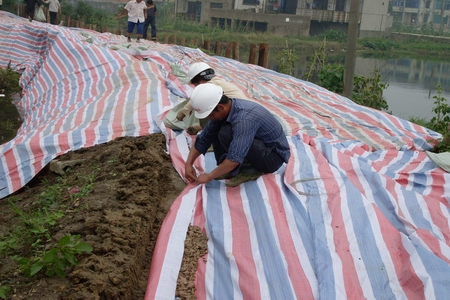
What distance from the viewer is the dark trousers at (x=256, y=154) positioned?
12.2 feet

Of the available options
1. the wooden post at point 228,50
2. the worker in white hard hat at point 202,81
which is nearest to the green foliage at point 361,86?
the wooden post at point 228,50

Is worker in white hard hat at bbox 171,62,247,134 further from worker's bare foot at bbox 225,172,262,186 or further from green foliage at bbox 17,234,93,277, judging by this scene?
green foliage at bbox 17,234,93,277

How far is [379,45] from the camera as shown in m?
27.7

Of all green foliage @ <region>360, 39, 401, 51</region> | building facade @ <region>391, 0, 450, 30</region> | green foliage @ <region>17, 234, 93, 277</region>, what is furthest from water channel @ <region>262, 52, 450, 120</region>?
building facade @ <region>391, 0, 450, 30</region>

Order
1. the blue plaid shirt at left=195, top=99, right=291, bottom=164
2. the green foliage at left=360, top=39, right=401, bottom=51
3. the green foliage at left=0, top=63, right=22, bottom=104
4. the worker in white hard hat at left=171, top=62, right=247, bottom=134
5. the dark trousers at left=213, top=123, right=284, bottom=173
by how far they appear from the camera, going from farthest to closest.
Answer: the green foliage at left=360, top=39, right=401, bottom=51, the green foliage at left=0, top=63, right=22, bottom=104, the worker in white hard hat at left=171, top=62, right=247, bottom=134, the dark trousers at left=213, top=123, right=284, bottom=173, the blue plaid shirt at left=195, top=99, right=291, bottom=164

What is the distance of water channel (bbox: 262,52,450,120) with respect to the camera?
11.1m

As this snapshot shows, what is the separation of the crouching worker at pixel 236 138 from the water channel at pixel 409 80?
20.9ft

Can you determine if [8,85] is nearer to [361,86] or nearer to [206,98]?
[361,86]

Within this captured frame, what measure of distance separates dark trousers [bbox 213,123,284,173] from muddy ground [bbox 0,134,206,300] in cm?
50

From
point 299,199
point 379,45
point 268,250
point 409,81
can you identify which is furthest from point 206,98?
point 379,45

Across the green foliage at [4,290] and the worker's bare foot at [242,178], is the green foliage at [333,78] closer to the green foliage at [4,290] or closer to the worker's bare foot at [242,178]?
the worker's bare foot at [242,178]

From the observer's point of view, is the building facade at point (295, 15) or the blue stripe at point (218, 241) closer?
the blue stripe at point (218, 241)

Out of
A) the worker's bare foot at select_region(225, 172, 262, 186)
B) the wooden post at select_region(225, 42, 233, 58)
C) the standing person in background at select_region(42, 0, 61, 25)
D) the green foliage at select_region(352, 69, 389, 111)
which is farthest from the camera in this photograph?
Result: the standing person in background at select_region(42, 0, 61, 25)

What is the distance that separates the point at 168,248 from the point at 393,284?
128 centimetres
